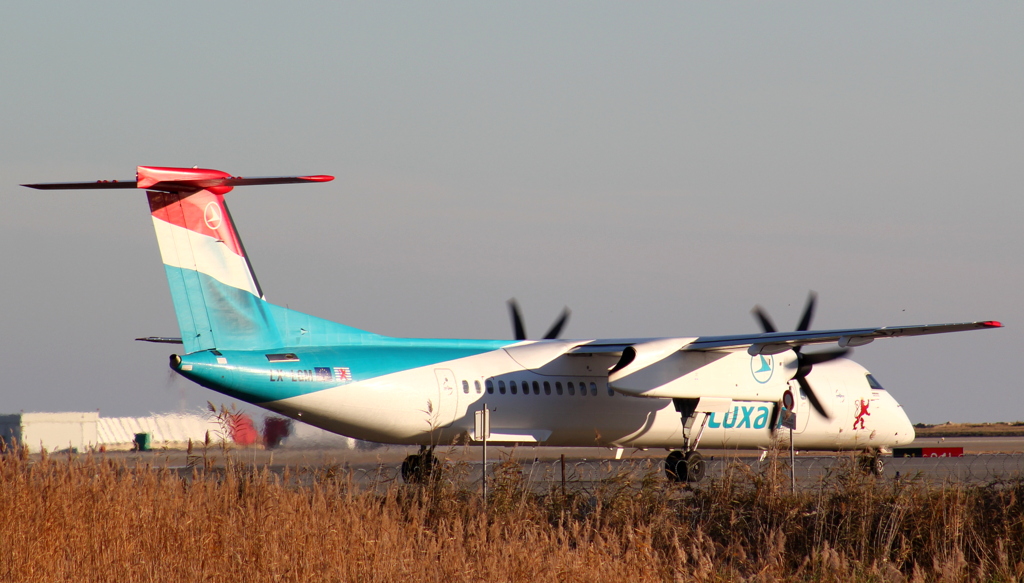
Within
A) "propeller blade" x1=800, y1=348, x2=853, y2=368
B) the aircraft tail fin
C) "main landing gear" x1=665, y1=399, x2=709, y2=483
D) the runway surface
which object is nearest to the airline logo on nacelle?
"propeller blade" x1=800, y1=348, x2=853, y2=368

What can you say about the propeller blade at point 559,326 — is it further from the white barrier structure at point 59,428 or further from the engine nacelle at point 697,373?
the white barrier structure at point 59,428

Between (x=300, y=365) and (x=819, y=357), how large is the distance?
12768 millimetres

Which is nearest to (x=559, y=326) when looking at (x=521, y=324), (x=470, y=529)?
(x=521, y=324)

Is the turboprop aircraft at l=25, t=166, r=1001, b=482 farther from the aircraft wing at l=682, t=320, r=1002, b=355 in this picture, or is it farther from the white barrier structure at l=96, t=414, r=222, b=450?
the white barrier structure at l=96, t=414, r=222, b=450

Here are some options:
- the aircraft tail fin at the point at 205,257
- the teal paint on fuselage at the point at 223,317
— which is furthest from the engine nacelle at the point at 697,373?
the aircraft tail fin at the point at 205,257

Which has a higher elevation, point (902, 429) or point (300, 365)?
point (300, 365)

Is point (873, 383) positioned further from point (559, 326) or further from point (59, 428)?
point (59, 428)

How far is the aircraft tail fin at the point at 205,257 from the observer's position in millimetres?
15844

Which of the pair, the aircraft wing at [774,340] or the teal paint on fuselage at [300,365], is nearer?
the teal paint on fuselage at [300,365]

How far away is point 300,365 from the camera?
1662 centimetres

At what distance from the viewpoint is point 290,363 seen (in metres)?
16.5

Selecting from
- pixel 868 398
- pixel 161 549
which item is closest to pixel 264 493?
pixel 161 549

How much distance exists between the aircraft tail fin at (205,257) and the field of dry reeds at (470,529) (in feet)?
16.1

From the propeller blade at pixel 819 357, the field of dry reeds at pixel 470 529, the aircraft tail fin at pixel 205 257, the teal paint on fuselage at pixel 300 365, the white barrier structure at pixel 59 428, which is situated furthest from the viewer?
the white barrier structure at pixel 59 428
